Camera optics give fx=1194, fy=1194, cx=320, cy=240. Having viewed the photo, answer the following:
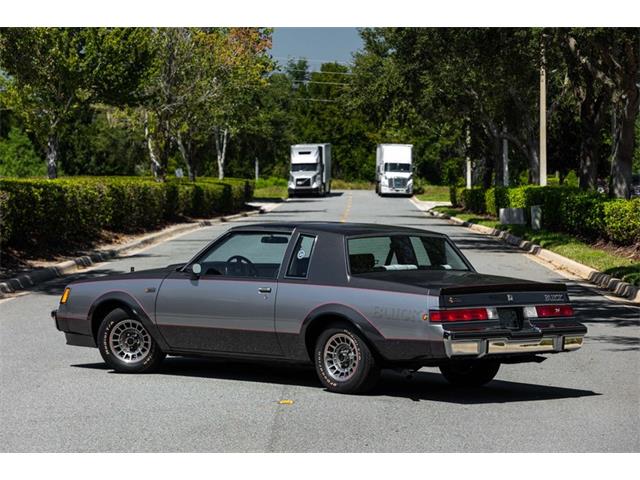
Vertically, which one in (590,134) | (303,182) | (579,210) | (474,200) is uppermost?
(590,134)

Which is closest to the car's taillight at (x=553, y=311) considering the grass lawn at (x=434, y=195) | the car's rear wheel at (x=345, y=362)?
the car's rear wheel at (x=345, y=362)

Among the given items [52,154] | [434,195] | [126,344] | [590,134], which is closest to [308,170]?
[434,195]

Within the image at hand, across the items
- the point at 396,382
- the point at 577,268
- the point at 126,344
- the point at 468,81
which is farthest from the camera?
the point at 468,81

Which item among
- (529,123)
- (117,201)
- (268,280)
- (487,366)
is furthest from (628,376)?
(529,123)

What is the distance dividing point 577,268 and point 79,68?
2730 cm

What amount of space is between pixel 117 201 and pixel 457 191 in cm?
3140

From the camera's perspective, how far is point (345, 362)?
397 inches

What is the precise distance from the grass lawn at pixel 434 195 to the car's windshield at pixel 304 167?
805cm

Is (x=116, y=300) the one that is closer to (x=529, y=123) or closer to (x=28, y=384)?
(x=28, y=384)

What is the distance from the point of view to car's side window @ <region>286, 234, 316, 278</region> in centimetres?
1052

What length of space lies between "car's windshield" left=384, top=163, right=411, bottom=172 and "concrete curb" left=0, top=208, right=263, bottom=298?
167 feet

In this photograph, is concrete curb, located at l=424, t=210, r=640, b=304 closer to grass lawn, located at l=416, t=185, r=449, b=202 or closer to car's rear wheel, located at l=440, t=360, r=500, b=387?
car's rear wheel, located at l=440, t=360, r=500, b=387

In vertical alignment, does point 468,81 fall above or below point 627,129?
above

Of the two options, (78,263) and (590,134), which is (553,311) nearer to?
(78,263)
